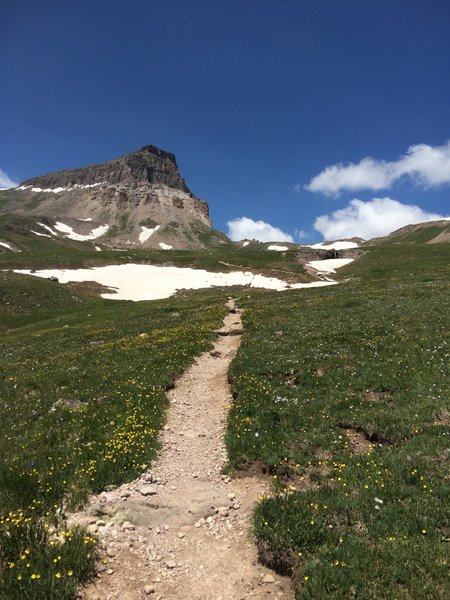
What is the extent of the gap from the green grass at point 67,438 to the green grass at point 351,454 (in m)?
3.54

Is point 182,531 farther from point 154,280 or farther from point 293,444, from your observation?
point 154,280

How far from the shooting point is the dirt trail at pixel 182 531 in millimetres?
7766

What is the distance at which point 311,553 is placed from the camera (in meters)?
8.07

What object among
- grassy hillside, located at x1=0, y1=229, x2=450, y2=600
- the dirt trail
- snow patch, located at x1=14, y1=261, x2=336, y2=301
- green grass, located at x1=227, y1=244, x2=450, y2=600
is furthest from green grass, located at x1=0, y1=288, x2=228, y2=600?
snow patch, located at x1=14, y1=261, x2=336, y2=301

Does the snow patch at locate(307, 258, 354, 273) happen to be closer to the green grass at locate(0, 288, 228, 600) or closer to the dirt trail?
the green grass at locate(0, 288, 228, 600)

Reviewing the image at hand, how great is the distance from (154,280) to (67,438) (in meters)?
84.0

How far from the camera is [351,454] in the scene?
11.7 meters

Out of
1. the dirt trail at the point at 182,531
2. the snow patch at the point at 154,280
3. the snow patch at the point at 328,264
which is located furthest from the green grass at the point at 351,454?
the snow patch at the point at 328,264

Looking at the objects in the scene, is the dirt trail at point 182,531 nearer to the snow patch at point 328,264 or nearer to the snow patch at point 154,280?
the snow patch at point 154,280

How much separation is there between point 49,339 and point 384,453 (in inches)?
1467

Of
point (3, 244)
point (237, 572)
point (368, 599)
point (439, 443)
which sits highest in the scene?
point (3, 244)

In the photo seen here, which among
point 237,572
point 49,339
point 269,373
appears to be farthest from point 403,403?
point 49,339

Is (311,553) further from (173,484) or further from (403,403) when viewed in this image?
(403,403)

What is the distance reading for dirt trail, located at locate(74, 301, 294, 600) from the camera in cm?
777
